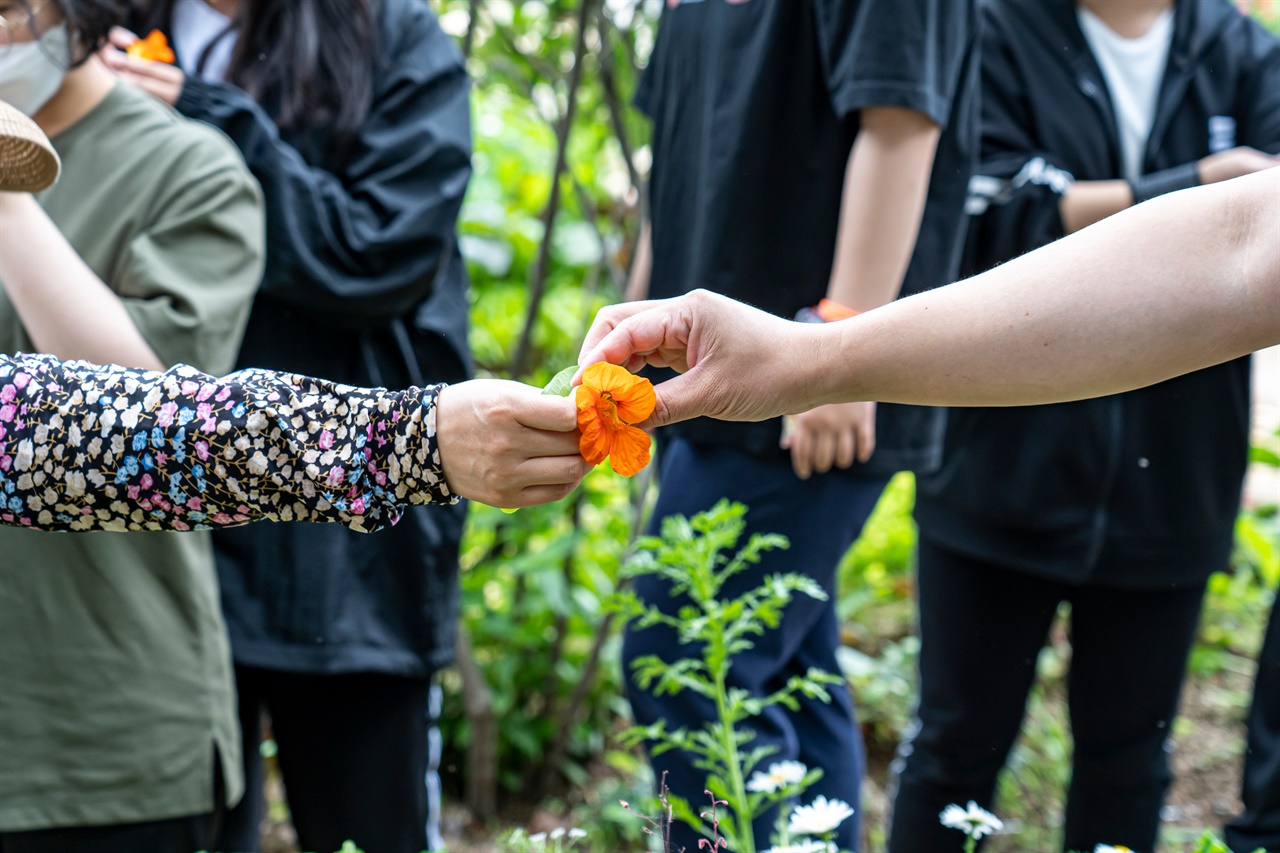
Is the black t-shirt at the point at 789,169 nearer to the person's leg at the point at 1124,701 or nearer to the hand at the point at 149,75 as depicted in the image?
the person's leg at the point at 1124,701

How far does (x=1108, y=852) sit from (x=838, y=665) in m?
1.08

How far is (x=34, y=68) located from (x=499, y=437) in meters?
0.87

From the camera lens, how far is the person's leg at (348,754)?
1.81 meters

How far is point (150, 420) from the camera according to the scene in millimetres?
1021

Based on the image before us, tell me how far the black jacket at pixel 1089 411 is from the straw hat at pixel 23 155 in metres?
1.49

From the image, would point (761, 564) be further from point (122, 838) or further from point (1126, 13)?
point (1126, 13)

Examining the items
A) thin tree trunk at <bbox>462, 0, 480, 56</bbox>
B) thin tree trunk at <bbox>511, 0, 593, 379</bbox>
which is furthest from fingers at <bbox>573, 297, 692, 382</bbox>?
thin tree trunk at <bbox>462, 0, 480, 56</bbox>

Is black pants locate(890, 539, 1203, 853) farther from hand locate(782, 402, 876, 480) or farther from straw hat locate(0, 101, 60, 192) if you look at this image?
straw hat locate(0, 101, 60, 192)

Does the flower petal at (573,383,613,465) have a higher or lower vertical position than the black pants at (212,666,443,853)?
higher

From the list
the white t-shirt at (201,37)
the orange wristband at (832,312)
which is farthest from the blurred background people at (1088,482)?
the white t-shirt at (201,37)

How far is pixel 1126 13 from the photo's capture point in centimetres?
199

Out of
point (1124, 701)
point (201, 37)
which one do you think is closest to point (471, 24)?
point (201, 37)

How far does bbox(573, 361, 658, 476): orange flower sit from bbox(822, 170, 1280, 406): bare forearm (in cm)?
25

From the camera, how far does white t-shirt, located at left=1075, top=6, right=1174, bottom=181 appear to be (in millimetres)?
1976
